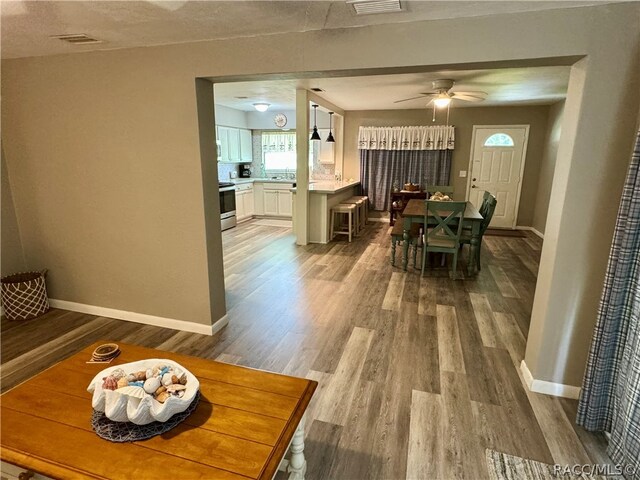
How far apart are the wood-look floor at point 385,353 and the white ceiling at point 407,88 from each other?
7.84 ft

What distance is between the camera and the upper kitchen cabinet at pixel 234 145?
720 cm

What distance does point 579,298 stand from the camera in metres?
2.08

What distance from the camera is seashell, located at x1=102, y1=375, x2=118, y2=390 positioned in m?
1.27

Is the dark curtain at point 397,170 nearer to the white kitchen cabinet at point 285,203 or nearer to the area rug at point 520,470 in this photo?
the white kitchen cabinet at point 285,203

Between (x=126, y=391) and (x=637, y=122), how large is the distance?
8.74ft

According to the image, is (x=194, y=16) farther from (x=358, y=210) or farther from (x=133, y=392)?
(x=358, y=210)

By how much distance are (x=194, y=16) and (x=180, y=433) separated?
2142 millimetres

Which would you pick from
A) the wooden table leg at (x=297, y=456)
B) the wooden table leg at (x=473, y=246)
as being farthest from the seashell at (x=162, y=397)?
the wooden table leg at (x=473, y=246)

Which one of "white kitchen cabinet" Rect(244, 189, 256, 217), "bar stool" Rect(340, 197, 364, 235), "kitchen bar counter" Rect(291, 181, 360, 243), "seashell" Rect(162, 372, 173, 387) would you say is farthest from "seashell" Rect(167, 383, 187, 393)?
"white kitchen cabinet" Rect(244, 189, 256, 217)

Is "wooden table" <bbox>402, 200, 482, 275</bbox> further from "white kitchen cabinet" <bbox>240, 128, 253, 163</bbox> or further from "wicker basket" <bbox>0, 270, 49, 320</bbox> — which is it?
"white kitchen cabinet" <bbox>240, 128, 253, 163</bbox>

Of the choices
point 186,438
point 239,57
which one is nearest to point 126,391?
point 186,438

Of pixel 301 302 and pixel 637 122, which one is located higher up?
pixel 637 122

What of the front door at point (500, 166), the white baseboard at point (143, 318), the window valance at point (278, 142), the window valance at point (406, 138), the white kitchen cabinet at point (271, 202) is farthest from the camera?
the window valance at point (278, 142)

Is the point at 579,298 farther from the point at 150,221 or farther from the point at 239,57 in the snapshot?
the point at 150,221
